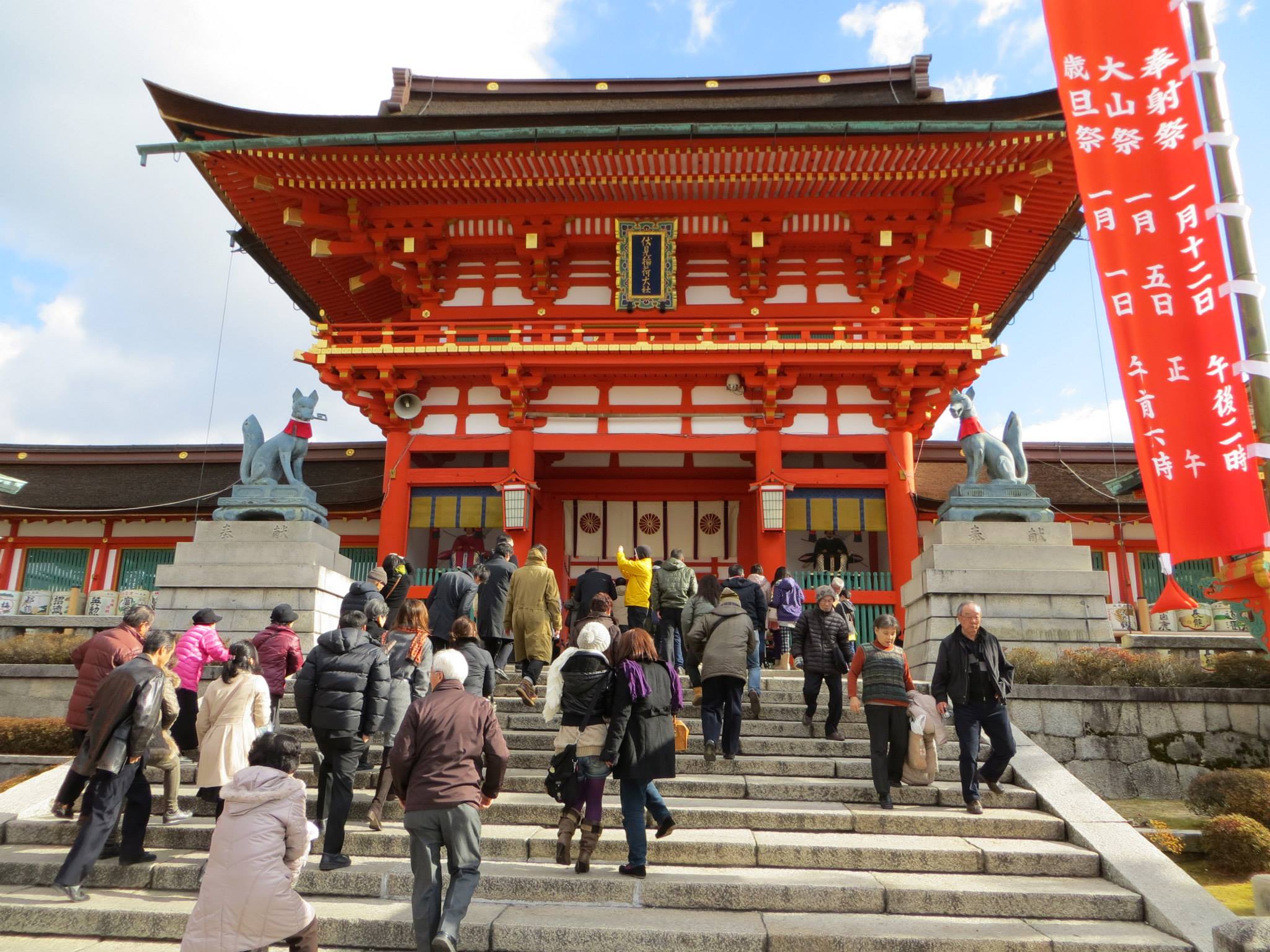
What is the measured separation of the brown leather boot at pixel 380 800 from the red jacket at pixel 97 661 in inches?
79.7

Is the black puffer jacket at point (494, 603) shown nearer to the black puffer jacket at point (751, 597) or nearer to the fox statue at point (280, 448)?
the black puffer jacket at point (751, 597)

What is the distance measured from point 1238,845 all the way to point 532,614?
6.44m

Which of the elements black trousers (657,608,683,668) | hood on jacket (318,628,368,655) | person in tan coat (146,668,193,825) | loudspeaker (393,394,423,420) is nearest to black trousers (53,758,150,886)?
person in tan coat (146,668,193,825)

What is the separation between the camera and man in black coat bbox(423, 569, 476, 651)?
348 inches

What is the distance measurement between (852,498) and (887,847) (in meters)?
9.17

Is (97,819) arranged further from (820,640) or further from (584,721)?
(820,640)

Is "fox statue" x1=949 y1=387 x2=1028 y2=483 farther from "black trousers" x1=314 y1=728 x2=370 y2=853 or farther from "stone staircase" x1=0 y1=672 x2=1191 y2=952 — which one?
"black trousers" x1=314 y1=728 x2=370 y2=853

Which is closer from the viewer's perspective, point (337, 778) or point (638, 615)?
point (337, 778)

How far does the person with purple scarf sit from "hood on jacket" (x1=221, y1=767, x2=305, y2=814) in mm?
2244

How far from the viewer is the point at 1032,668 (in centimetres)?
1041

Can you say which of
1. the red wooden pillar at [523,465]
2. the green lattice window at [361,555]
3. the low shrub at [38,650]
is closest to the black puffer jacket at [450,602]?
the low shrub at [38,650]

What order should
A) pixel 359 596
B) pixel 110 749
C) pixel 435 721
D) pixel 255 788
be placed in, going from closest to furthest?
pixel 255 788 < pixel 435 721 < pixel 110 749 < pixel 359 596

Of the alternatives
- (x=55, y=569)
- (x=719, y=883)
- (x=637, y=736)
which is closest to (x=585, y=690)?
(x=637, y=736)

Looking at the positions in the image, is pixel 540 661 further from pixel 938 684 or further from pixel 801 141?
pixel 801 141
